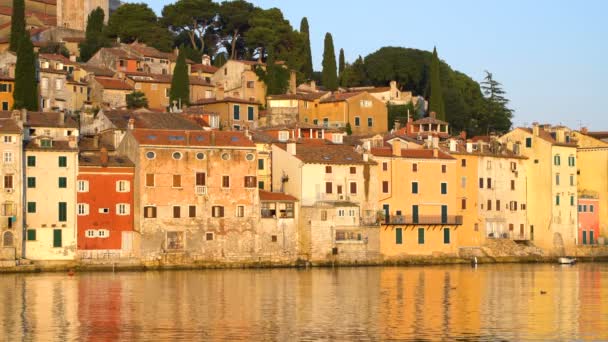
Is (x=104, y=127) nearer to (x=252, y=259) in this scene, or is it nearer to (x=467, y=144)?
(x=252, y=259)

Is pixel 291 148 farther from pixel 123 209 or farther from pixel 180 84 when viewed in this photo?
pixel 180 84

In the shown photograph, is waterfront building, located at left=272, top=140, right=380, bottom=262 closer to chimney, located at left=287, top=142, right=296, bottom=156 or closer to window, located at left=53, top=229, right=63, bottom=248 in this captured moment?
chimney, located at left=287, top=142, right=296, bottom=156

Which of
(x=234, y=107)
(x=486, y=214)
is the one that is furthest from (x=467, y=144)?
(x=234, y=107)

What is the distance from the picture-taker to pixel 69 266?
6738 centimetres

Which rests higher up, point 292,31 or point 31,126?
point 292,31

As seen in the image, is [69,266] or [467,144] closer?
[69,266]

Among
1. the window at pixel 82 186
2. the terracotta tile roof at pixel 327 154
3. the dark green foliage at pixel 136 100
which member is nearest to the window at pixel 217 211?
the terracotta tile roof at pixel 327 154

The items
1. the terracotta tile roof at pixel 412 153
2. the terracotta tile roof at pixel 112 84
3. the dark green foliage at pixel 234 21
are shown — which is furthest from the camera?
the dark green foliage at pixel 234 21

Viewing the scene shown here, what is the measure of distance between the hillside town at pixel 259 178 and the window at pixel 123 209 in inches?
3.4

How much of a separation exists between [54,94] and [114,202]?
23.1m

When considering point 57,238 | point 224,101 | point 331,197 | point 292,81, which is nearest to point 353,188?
point 331,197

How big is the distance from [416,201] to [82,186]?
68.4ft

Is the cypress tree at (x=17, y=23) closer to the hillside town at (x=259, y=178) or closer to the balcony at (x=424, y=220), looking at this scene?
the hillside town at (x=259, y=178)

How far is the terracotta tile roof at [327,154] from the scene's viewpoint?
75.2 metres
